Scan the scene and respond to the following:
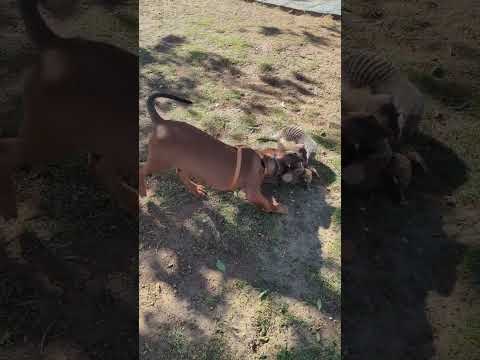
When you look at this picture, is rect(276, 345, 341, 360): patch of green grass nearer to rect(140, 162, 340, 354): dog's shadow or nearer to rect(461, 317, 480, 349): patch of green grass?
rect(140, 162, 340, 354): dog's shadow

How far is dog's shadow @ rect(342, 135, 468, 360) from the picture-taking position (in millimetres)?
2822

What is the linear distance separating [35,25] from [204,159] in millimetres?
1456

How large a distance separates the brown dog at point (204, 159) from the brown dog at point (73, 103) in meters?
0.80

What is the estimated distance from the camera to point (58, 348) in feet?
8.36

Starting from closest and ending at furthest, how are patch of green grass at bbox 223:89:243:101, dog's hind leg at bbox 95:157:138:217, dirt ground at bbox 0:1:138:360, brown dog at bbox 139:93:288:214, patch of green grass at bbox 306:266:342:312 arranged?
dirt ground at bbox 0:1:138:360 → dog's hind leg at bbox 95:157:138:217 → patch of green grass at bbox 306:266:342:312 → brown dog at bbox 139:93:288:214 → patch of green grass at bbox 223:89:243:101

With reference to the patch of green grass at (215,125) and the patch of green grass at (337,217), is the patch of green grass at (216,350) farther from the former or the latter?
the patch of green grass at (215,125)

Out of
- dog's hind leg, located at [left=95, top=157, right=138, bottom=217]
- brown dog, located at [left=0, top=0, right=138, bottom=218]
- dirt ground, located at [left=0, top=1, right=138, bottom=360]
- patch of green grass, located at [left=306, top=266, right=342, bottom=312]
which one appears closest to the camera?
brown dog, located at [left=0, top=0, right=138, bottom=218]

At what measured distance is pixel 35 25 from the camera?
240 centimetres

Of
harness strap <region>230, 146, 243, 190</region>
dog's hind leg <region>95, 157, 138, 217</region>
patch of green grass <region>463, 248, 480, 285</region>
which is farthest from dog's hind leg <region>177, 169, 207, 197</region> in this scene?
patch of green grass <region>463, 248, 480, 285</region>

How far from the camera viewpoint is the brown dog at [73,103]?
238 cm

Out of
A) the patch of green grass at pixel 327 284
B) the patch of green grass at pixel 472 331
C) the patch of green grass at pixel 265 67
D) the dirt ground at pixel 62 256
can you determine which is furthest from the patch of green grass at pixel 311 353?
the patch of green grass at pixel 265 67

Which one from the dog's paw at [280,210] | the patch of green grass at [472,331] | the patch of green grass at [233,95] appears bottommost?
the dog's paw at [280,210]

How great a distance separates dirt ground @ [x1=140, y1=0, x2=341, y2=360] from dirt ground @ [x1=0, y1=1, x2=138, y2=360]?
0.23 meters

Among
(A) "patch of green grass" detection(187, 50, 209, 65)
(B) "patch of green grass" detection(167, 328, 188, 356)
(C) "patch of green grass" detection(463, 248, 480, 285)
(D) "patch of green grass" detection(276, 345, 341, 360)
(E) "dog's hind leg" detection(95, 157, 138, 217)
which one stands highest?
(E) "dog's hind leg" detection(95, 157, 138, 217)
